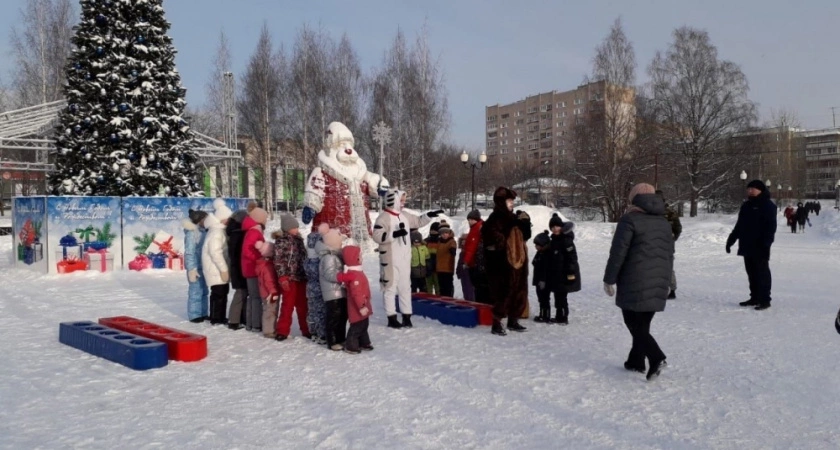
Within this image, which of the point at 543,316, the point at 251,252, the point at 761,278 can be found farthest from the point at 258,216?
the point at 761,278

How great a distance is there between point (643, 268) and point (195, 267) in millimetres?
6063

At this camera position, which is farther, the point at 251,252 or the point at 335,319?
the point at 251,252

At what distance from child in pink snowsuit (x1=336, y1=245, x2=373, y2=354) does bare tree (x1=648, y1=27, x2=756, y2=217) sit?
35.8 metres

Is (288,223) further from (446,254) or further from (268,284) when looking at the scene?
(446,254)

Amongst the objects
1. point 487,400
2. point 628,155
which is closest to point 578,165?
point 628,155

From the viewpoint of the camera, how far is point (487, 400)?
4797 mm

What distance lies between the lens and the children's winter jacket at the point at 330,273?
254 inches

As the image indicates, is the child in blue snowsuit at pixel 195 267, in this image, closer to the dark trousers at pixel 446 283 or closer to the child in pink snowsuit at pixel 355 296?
the child in pink snowsuit at pixel 355 296

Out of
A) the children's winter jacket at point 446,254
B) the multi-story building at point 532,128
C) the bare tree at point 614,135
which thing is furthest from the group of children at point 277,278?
the multi-story building at point 532,128

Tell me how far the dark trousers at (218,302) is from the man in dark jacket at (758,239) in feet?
24.4

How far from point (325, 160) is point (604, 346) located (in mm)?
5178

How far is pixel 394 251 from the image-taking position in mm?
7734

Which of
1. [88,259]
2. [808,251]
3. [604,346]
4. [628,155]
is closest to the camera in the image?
[604,346]

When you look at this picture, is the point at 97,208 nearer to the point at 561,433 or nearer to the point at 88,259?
the point at 88,259
